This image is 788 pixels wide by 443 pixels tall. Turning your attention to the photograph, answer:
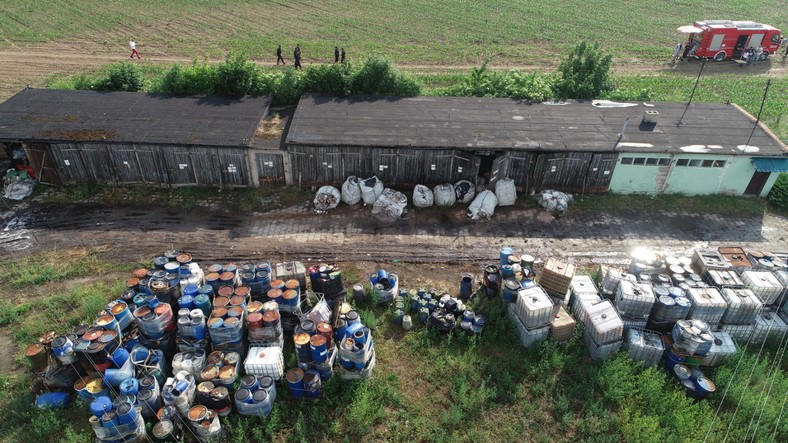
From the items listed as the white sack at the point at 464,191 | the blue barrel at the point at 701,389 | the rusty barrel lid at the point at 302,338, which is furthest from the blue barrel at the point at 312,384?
the white sack at the point at 464,191

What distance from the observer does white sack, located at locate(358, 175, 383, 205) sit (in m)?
21.2

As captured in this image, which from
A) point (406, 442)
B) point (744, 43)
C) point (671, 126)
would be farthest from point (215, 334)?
point (744, 43)

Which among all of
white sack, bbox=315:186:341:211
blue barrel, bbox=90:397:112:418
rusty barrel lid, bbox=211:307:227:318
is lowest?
white sack, bbox=315:186:341:211

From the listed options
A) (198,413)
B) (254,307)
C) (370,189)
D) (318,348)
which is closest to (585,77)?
(370,189)

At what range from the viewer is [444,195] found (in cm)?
2138

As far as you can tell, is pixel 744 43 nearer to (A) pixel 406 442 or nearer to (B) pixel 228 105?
(B) pixel 228 105

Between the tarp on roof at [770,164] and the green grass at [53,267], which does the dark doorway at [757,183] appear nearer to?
the tarp on roof at [770,164]

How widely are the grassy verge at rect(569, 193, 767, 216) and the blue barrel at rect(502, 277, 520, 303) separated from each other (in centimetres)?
732

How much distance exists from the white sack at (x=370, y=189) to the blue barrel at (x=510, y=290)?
24.4 ft

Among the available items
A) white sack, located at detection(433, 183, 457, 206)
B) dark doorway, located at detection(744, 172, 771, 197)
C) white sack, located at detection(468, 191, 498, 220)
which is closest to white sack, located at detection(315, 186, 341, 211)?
white sack, located at detection(433, 183, 457, 206)

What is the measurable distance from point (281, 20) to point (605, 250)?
34771 mm

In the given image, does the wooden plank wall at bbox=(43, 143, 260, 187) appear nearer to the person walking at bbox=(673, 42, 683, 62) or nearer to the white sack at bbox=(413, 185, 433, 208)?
the white sack at bbox=(413, 185, 433, 208)

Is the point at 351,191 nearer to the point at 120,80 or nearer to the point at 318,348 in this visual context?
the point at 318,348

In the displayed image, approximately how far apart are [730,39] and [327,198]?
34466mm
